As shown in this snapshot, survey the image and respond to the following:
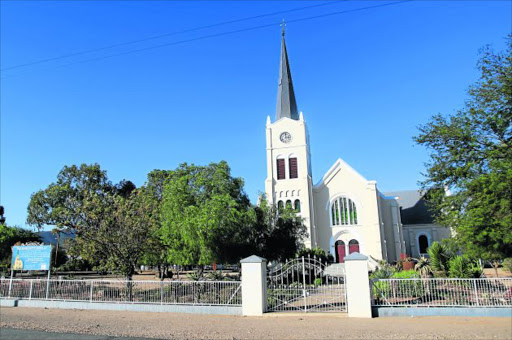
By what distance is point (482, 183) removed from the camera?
1306 centimetres

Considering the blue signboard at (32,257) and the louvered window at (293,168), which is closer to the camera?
the blue signboard at (32,257)

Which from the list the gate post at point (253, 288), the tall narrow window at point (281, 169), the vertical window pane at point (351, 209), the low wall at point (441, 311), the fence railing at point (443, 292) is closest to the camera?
the low wall at point (441, 311)

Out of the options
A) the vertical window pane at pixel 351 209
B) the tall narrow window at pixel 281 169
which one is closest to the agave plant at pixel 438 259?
the vertical window pane at pixel 351 209

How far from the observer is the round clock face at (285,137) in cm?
4268

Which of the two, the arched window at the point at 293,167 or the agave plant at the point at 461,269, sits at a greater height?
the arched window at the point at 293,167

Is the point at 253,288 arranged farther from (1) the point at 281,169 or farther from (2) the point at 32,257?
(1) the point at 281,169

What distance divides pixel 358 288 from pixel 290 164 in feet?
102

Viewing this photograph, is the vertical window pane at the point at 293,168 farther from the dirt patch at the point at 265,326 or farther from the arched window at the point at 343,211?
the dirt patch at the point at 265,326

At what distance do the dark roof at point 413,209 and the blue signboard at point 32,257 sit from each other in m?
39.6

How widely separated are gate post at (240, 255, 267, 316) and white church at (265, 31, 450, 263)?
25.3m

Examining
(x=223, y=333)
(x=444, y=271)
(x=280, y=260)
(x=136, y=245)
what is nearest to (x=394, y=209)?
(x=280, y=260)

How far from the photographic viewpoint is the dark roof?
147 ft

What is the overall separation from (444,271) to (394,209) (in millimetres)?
23961

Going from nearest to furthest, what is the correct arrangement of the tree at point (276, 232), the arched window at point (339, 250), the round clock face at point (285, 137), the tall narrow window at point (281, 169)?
the tree at point (276, 232)
the arched window at point (339, 250)
the tall narrow window at point (281, 169)
the round clock face at point (285, 137)
